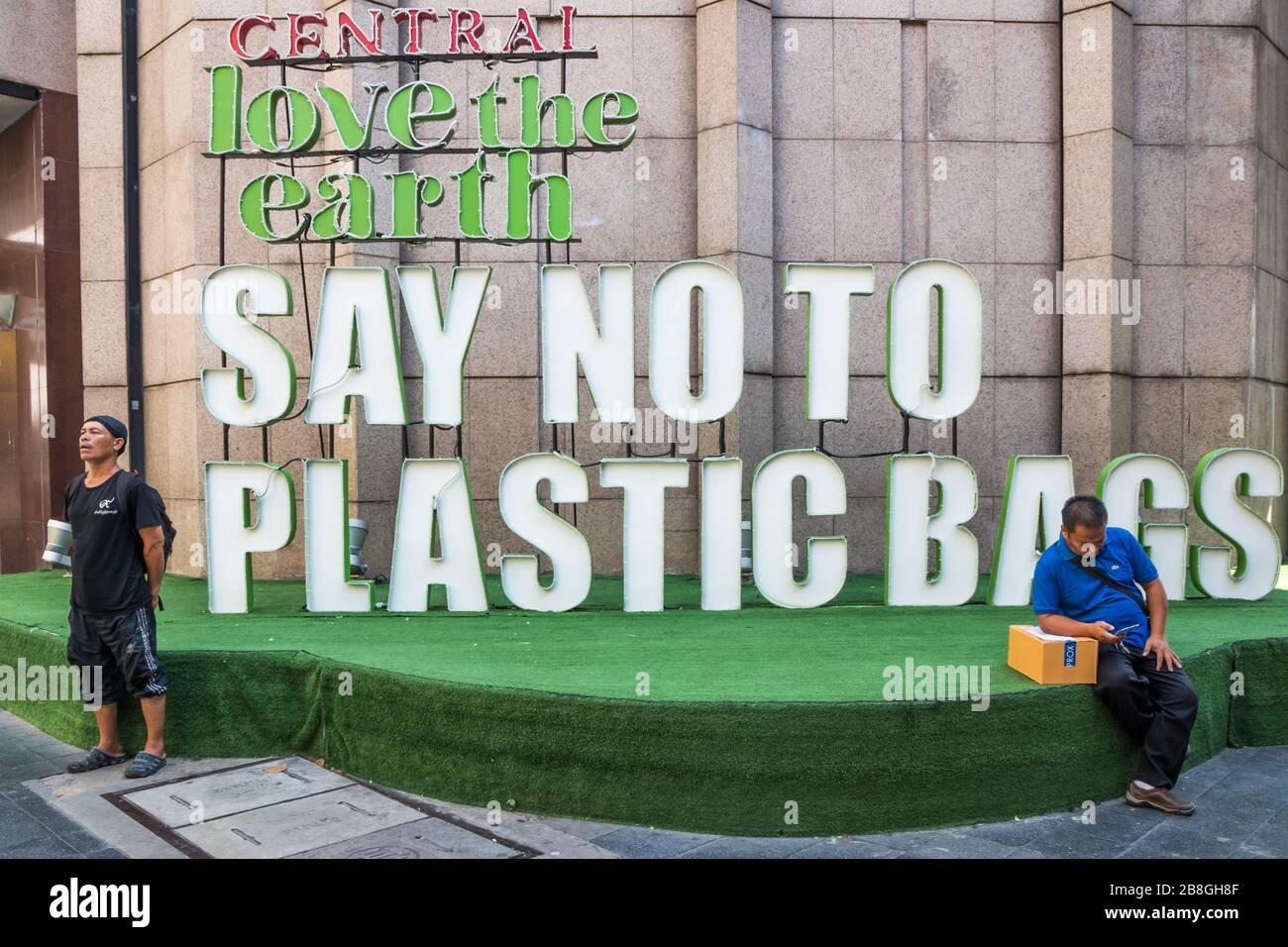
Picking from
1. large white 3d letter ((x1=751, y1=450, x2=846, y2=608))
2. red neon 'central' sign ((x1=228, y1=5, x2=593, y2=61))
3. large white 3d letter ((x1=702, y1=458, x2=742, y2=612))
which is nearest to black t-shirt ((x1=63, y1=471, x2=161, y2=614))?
large white 3d letter ((x1=702, y1=458, x2=742, y2=612))

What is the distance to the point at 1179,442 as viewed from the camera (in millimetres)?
11453

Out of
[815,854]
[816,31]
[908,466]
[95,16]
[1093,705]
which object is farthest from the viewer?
[95,16]

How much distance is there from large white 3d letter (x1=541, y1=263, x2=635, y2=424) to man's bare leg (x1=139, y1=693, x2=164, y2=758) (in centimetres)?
375

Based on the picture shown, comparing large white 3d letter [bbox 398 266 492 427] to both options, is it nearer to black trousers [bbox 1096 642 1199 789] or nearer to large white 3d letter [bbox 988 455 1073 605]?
large white 3d letter [bbox 988 455 1073 605]

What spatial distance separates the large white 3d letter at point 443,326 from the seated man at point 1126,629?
488cm

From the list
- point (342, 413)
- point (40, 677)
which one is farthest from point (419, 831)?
point (342, 413)

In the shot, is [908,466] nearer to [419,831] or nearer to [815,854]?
[815,854]

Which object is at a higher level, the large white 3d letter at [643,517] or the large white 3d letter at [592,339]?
the large white 3d letter at [592,339]

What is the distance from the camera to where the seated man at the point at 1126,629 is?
17.6 feet

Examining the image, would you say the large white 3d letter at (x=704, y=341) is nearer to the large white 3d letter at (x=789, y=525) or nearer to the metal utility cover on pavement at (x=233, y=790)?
the large white 3d letter at (x=789, y=525)

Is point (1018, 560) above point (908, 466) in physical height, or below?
below

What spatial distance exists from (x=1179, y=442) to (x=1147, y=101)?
13.3 feet

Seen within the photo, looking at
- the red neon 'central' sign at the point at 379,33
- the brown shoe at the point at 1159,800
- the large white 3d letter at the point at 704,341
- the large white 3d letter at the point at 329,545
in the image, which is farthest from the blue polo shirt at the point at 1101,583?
the red neon 'central' sign at the point at 379,33

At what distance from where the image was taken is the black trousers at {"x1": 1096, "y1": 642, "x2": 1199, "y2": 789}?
17.6ft
